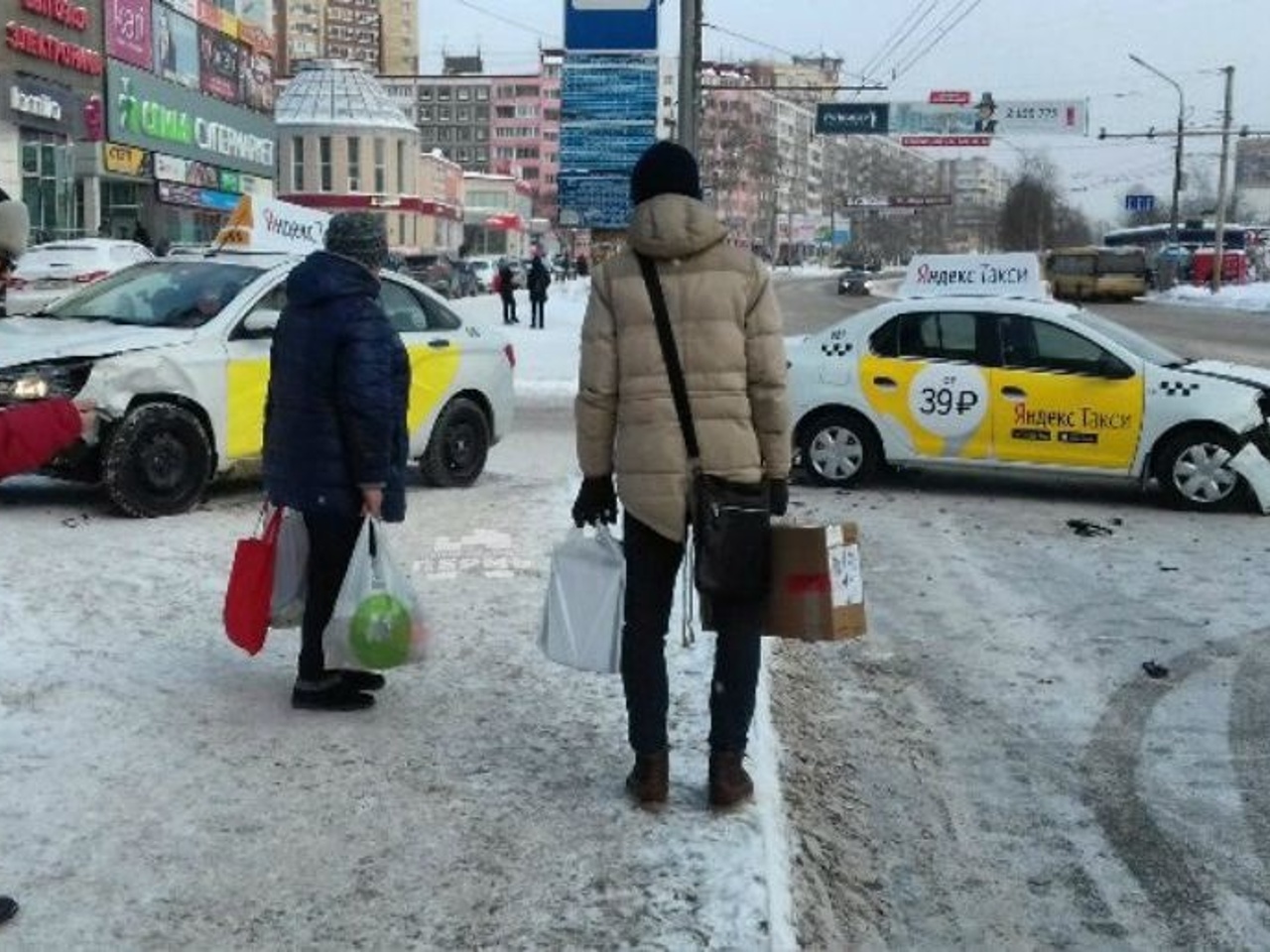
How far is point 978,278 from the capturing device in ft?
39.9

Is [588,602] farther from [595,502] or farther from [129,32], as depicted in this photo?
[129,32]

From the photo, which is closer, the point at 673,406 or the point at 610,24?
the point at 673,406

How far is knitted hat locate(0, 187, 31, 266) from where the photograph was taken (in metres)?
3.49

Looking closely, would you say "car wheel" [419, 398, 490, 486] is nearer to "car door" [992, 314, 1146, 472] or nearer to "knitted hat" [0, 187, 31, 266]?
"car door" [992, 314, 1146, 472]

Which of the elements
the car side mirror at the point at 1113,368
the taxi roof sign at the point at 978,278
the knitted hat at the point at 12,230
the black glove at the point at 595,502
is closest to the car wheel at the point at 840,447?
the taxi roof sign at the point at 978,278

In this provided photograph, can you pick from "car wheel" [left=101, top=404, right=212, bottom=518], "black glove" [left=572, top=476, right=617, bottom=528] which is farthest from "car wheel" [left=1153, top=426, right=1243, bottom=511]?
Result: "black glove" [left=572, top=476, right=617, bottom=528]

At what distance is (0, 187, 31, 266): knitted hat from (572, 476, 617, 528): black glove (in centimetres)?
159

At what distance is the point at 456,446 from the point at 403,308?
103cm

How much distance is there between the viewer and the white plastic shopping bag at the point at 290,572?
506 cm

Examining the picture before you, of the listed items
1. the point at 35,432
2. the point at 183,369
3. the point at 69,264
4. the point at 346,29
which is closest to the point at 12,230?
the point at 35,432

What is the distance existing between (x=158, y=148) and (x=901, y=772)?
49.6 metres

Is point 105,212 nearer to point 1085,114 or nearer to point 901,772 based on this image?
point 1085,114

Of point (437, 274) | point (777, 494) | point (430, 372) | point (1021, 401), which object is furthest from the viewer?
point (437, 274)

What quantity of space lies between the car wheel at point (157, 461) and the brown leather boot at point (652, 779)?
4929 mm
